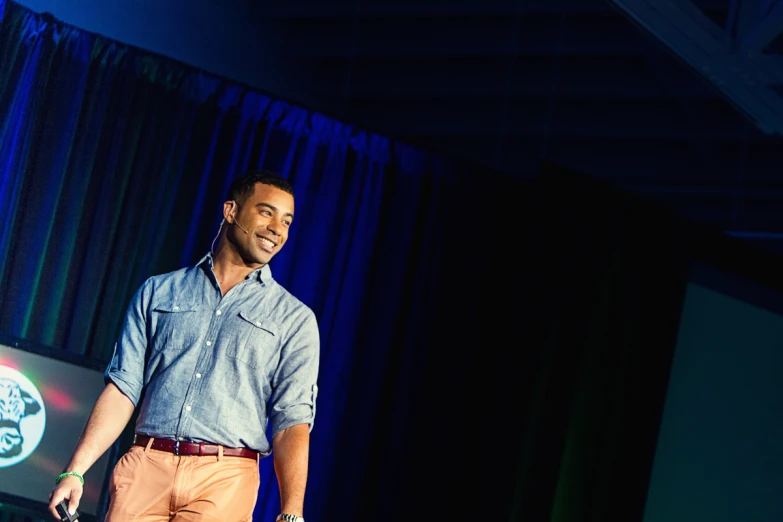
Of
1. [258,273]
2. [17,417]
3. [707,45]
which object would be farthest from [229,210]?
[707,45]

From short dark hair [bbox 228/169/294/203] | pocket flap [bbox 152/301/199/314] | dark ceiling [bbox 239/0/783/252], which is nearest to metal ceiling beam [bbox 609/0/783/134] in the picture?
dark ceiling [bbox 239/0/783/252]

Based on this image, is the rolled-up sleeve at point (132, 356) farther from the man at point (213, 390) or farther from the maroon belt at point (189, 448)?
the maroon belt at point (189, 448)

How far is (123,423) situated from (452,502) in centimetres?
207

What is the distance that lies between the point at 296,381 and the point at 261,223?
0.44m

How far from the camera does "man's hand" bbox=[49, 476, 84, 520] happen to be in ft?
6.94

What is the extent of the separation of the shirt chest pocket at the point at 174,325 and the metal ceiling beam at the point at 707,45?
2.27 metres

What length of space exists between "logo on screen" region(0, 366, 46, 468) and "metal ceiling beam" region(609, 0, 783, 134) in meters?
2.60

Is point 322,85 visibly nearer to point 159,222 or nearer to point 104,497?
point 159,222

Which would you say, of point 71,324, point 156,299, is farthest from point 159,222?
point 156,299

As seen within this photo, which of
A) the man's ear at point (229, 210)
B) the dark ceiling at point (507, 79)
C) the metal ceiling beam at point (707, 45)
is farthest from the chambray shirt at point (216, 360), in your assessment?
the dark ceiling at point (507, 79)

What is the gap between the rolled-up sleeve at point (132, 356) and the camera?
7.73 feet

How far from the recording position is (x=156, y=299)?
2.46 metres

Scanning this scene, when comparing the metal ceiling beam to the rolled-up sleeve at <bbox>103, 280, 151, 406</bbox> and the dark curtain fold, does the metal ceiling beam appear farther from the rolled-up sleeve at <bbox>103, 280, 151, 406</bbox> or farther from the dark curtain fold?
the rolled-up sleeve at <bbox>103, 280, 151, 406</bbox>

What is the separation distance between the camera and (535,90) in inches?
228
